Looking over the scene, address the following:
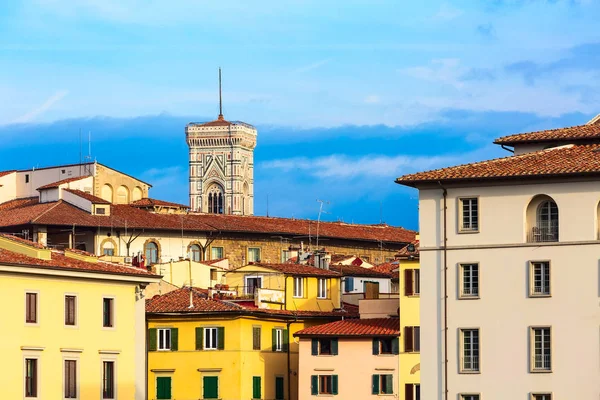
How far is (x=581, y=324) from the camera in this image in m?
61.4

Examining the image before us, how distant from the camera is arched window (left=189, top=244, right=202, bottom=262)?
113750 mm

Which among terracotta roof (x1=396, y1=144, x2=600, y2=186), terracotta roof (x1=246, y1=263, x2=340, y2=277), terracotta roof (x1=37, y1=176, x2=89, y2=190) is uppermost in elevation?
terracotta roof (x1=37, y1=176, x2=89, y2=190)

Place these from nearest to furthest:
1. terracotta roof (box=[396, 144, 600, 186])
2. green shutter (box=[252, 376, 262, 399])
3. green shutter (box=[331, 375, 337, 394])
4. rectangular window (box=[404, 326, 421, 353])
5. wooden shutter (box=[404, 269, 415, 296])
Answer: terracotta roof (box=[396, 144, 600, 186]) → rectangular window (box=[404, 326, 421, 353]) → wooden shutter (box=[404, 269, 415, 296]) → green shutter (box=[331, 375, 337, 394]) → green shutter (box=[252, 376, 262, 399])

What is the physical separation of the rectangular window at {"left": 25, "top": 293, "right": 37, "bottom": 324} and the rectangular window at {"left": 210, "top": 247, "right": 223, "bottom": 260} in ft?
148

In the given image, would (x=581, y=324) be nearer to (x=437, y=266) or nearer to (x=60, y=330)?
(x=437, y=266)

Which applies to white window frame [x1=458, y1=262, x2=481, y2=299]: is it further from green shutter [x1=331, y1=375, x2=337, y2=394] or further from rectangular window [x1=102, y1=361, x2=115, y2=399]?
green shutter [x1=331, y1=375, x2=337, y2=394]

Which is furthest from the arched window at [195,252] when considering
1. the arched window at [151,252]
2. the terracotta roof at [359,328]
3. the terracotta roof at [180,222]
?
the terracotta roof at [359,328]

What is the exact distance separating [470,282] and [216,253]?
171ft

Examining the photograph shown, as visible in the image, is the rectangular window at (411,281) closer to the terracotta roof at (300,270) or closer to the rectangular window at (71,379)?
the terracotta roof at (300,270)

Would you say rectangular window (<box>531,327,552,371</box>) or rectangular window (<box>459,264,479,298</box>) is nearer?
rectangular window (<box>531,327,552,371</box>)

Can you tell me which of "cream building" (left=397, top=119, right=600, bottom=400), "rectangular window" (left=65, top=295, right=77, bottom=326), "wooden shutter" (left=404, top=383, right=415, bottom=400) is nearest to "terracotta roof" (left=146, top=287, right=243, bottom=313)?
"wooden shutter" (left=404, top=383, right=415, bottom=400)

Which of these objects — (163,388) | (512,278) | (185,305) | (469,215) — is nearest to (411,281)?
(185,305)

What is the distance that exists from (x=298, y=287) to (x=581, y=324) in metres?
30.9

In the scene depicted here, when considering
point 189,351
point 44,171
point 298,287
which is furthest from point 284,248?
point 189,351
